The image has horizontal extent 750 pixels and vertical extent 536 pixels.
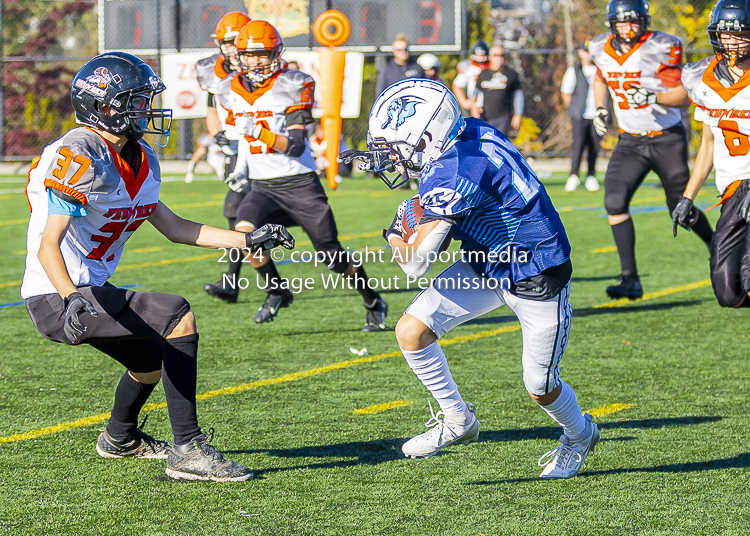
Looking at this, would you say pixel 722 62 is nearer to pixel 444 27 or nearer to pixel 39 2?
pixel 444 27

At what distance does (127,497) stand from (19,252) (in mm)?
6659

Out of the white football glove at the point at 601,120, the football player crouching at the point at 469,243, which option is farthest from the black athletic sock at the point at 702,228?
the football player crouching at the point at 469,243

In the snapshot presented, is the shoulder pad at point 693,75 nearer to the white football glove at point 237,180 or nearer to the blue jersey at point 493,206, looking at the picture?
the blue jersey at point 493,206

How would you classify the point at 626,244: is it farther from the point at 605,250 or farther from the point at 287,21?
the point at 287,21

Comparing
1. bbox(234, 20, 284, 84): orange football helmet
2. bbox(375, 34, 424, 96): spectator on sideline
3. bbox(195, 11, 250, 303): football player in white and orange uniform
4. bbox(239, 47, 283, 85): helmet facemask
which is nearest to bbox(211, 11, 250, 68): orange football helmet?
bbox(195, 11, 250, 303): football player in white and orange uniform

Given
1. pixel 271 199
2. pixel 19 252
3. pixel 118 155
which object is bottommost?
pixel 19 252

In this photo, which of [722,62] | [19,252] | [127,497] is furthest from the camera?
[19,252]

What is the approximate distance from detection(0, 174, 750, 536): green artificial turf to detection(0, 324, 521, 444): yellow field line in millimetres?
35

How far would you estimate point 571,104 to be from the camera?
48.0ft

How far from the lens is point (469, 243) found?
3.80 metres

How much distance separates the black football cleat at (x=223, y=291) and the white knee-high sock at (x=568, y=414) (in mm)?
3897

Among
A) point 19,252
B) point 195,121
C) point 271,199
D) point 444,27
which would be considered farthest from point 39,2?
point 271,199

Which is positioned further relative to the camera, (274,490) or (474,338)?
(474,338)

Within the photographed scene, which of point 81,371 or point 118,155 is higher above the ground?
point 118,155
